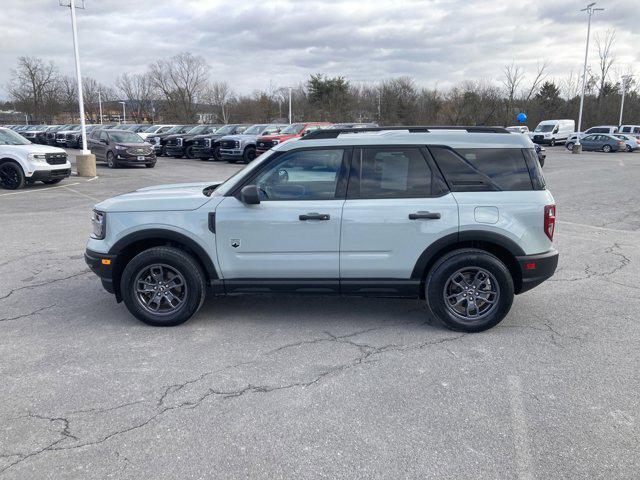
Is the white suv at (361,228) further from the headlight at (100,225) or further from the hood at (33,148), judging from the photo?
the hood at (33,148)

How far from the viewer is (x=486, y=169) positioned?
4.64 metres

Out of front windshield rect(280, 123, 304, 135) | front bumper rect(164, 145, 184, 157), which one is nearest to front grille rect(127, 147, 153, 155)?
front windshield rect(280, 123, 304, 135)

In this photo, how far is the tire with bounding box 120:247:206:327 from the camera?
4.70 metres

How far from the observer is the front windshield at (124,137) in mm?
23000

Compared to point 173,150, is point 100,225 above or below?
above

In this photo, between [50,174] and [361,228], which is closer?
[361,228]

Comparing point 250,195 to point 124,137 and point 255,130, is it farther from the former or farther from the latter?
point 255,130

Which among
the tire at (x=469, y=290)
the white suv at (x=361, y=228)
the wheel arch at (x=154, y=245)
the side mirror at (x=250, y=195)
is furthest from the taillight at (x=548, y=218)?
the wheel arch at (x=154, y=245)

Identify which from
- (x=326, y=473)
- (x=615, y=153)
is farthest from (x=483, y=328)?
(x=615, y=153)

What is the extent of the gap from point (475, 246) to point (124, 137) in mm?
21676

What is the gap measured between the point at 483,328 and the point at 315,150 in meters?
2.24

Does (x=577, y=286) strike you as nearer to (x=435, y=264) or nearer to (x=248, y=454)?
(x=435, y=264)

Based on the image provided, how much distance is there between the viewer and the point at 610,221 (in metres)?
10.5

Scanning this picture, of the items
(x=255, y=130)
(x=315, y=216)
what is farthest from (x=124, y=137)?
(x=315, y=216)
